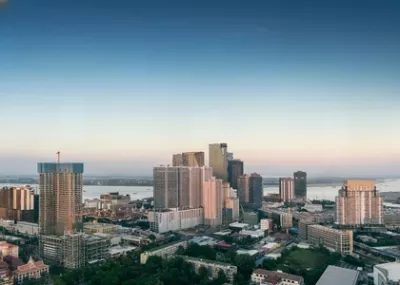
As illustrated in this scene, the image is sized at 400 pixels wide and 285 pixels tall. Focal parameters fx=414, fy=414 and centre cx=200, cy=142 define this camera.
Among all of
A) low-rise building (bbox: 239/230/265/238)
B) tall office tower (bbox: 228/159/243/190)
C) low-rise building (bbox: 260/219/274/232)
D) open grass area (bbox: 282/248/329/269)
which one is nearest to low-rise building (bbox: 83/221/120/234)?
low-rise building (bbox: 239/230/265/238)

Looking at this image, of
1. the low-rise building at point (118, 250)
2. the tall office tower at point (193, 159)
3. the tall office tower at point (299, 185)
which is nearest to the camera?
the low-rise building at point (118, 250)

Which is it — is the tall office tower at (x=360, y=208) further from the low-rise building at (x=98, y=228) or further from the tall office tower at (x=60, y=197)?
the tall office tower at (x=60, y=197)

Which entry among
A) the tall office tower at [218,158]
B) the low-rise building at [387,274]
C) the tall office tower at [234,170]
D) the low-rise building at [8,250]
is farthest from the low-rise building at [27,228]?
the tall office tower at [234,170]

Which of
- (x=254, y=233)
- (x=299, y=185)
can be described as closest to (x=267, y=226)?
(x=254, y=233)

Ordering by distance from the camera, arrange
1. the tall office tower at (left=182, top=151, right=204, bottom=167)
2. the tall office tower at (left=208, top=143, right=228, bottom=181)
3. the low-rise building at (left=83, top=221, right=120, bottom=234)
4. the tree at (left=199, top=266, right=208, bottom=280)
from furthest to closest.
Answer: the tall office tower at (left=208, top=143, right=228, bottom=181), the tall office tower at (left=182, top=151, right=204, bottom=167), the low-rise building at (left=83, top=221, right=120, bottom=234), the tree at (left=199, top=266, right=208, bottom=280)

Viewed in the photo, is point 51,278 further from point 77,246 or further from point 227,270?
point 227,270

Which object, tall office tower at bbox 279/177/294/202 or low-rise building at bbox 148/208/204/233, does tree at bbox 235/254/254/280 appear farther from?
tall office tower at bbox 279/177/294/202
